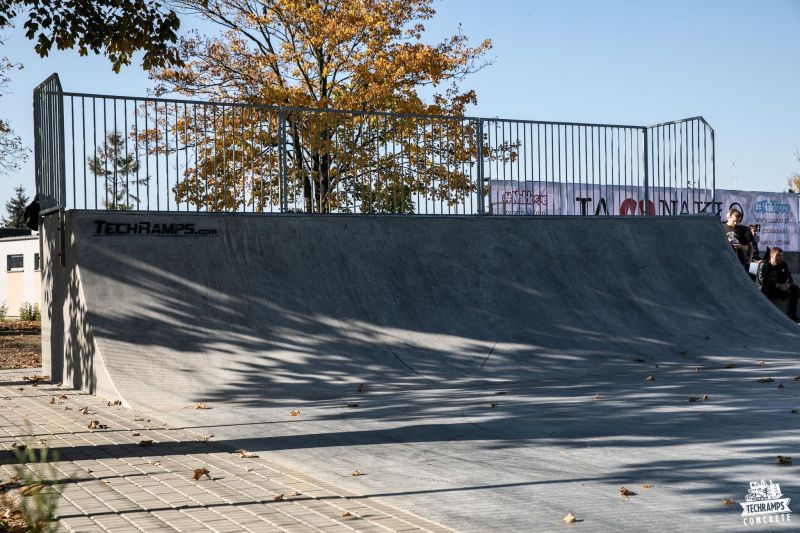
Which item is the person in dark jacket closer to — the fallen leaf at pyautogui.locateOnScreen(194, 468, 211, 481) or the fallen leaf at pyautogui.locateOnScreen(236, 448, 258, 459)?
the fallen leaf at pyautogui.locateOnScreen(236, 448, 258, 459)

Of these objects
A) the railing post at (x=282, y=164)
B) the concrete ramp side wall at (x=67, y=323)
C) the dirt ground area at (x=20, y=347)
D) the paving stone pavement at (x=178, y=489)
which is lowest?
the dirt ground area at (x=20, y=347)

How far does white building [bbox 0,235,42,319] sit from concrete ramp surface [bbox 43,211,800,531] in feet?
124

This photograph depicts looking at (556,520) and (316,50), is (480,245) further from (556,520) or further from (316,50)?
(316,50)

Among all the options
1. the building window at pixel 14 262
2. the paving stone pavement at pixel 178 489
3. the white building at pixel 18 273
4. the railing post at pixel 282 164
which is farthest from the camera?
the building window at pixel 14 262

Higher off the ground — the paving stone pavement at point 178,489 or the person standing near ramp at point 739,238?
the person standing near ramp at point 739,238

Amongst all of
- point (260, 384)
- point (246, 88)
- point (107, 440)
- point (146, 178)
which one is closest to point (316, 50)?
point (246, 88)

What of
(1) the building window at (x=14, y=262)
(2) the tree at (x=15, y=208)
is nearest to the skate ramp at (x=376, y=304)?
(1) the building window at (x=14, y=262)

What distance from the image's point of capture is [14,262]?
5125cm

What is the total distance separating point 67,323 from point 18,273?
4162 centimetres

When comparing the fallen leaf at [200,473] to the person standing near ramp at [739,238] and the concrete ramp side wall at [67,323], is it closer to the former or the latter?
the concrete ramp side wall at [67,323]

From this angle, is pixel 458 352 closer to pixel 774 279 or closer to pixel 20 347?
pixel 774 279

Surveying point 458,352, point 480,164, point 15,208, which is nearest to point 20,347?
point 480,164

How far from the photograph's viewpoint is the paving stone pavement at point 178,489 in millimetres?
4812

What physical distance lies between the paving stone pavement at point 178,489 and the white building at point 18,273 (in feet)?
140
